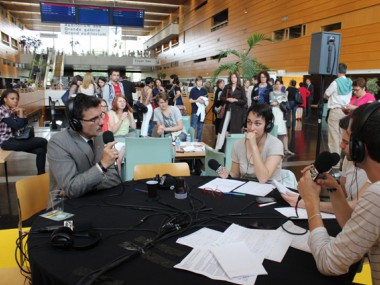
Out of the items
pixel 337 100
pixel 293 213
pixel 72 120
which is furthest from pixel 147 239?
pixel 337 100

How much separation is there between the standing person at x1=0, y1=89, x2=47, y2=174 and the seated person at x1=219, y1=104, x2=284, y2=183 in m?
3.32

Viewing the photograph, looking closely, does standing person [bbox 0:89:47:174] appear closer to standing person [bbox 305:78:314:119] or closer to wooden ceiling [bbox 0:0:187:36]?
standing person [bbox 305:78:314:119]

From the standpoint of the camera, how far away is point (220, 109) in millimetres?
7078

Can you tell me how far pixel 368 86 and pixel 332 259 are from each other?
7.64m

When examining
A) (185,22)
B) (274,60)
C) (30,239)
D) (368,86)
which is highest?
(185,22)

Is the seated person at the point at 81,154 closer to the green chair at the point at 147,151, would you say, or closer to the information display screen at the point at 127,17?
the green chair at the point at 147,151

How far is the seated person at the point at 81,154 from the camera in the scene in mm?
1926

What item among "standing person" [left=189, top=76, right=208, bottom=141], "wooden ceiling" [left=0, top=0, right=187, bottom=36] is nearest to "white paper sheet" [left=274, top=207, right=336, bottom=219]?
"standing person" [left=189, top=76, right=208, bottom=141]

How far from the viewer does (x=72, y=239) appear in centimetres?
130

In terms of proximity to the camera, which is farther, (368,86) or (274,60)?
(274,60)

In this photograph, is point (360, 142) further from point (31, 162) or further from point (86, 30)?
point (86, 30)

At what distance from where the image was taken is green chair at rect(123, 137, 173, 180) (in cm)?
369

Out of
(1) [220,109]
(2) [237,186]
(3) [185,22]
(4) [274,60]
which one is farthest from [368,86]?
(3) [185,22]

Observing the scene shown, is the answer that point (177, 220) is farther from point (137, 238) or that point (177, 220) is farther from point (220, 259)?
point (220, 259)
